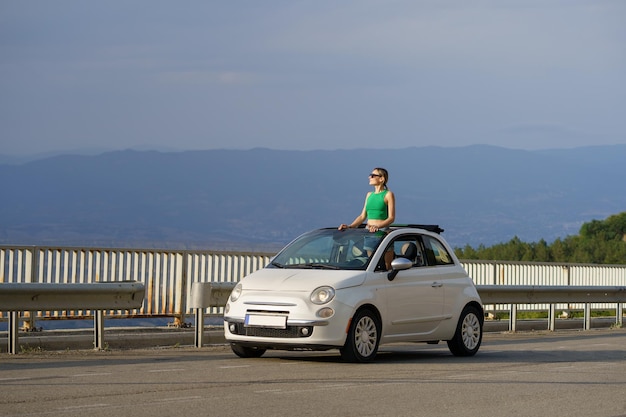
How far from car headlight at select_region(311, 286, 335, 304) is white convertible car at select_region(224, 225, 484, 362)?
0.01 meters

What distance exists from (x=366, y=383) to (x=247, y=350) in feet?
10.2

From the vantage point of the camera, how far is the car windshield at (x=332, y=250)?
15.3 metres

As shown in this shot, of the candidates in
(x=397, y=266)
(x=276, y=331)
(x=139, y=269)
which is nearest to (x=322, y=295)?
(x=276, y=331)

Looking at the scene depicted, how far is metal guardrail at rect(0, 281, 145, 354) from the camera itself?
15.4m

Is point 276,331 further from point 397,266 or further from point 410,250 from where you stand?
point 410,250

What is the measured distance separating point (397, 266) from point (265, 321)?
1.81m

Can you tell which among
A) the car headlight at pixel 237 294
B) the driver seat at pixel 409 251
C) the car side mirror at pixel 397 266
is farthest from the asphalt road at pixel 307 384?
the driver seat at pixel 409 251

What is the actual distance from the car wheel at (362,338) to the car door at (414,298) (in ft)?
0.94

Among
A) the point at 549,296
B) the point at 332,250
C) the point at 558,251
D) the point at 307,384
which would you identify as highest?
the point at 558,251

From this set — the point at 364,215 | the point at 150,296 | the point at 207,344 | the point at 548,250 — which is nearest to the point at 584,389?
the point at 364,215

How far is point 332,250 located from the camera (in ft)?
51.0

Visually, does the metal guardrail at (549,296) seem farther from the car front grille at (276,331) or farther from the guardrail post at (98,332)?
the car front grille at (276,331)

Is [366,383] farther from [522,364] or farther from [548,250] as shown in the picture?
[548,250]

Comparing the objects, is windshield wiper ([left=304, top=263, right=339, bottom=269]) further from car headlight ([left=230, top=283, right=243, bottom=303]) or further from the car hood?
car headlight ([left=230, top=283, right=243, bottom=303])
